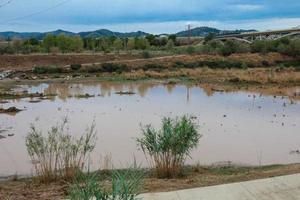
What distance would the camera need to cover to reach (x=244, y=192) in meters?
7.44

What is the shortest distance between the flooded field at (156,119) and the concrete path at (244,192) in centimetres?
452

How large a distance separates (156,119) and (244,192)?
48.1ft

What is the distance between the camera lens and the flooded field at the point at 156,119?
47.0ft

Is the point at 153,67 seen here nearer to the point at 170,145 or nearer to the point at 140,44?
the point at 140,44

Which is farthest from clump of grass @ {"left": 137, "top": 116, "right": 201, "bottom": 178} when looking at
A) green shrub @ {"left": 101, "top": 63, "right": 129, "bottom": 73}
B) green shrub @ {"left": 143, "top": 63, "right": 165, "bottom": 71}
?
green shrub @ {"left": 143, "top": 63, "right": 165, "bottom": 71}

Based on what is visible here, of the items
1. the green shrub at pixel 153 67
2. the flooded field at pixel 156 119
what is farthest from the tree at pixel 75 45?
the flooded field at pixel 156 119

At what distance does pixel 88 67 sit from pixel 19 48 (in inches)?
988

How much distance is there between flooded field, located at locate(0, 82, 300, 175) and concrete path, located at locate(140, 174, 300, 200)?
4523 millimetres

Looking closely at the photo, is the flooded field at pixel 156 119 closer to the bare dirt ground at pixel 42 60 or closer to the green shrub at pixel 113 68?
the green shrub at pixel 113 68

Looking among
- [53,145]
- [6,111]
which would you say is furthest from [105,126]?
[53,145]

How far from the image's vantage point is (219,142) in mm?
16422

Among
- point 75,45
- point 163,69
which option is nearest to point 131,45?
point 75,45

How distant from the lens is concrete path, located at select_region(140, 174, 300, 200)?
23.7ft

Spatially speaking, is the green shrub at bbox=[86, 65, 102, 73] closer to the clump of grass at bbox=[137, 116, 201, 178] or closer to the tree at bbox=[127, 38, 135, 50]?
the tree at bbox=[127, 38, 135, 50]
